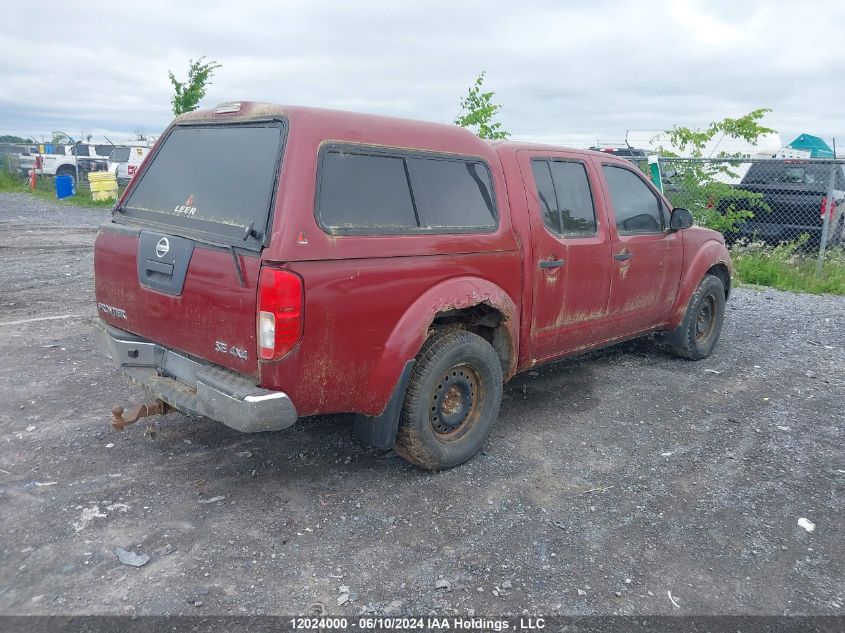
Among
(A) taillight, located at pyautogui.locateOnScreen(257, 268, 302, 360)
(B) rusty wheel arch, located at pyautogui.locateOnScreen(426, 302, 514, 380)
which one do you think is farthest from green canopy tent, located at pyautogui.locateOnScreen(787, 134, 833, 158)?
(A) taillight, located at pyautogui.locateOnScreen(257, 268, 302, 360)

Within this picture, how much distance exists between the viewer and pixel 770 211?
37.2 ft

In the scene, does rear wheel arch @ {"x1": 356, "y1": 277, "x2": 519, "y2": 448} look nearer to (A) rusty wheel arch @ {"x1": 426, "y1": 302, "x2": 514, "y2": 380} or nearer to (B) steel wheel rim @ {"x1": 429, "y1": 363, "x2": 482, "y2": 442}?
(A) rusty wheel arch @ {"x1": 426, "y1": 302, "x2": 514, "y2": 380}

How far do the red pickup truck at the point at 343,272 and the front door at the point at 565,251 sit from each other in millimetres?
17

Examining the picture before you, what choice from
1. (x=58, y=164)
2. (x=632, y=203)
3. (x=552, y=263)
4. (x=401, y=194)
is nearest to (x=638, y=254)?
(x=632, y=203)

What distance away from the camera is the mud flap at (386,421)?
11.7 feet

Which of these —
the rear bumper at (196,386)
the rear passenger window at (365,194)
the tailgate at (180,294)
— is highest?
the rear passenger window at (365,194)

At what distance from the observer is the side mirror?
219 inches

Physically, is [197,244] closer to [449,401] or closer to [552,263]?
[449,401]

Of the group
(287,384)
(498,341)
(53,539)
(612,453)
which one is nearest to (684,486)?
(612,453)

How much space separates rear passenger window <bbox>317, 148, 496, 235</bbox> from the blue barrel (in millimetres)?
21917

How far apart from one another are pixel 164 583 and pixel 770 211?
37.1 feet

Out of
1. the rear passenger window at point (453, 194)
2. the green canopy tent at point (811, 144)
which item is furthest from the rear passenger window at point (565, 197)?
the green canopy tent at point (811, 144)

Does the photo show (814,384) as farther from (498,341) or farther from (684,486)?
(498,341)

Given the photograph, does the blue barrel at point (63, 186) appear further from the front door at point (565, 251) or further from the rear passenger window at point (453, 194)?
the rear passenger window at point (453, 194)
